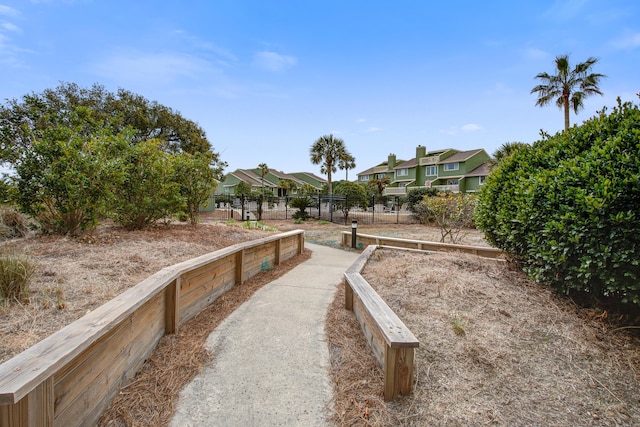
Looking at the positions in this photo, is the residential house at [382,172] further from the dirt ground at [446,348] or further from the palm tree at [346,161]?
the dirt ground at [446,348]

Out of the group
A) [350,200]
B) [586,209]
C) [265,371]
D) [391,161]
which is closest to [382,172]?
Answer: [391,161]

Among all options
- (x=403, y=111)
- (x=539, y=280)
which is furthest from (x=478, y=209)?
(x=403, y=111)

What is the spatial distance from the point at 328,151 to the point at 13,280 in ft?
105

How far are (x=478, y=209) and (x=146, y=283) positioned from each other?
479cm

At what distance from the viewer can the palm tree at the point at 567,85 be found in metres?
21.4

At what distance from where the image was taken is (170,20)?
7230 millimetres

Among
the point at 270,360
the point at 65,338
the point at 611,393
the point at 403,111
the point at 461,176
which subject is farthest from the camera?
the point at 461,176

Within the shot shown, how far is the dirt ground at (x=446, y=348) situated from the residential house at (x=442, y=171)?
32338 millimetres

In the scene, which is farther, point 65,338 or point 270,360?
point 270,360

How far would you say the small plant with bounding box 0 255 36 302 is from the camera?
8.06ft

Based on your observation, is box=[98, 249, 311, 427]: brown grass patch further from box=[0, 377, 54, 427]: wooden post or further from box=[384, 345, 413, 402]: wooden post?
box=[384, 345, 413, 402]: wooden post

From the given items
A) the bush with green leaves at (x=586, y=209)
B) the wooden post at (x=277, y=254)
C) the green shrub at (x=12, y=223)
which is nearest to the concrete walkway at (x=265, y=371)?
the wooden post at (x=277, y=254)

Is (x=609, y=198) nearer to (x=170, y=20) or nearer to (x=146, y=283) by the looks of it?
(x=146, y=283)

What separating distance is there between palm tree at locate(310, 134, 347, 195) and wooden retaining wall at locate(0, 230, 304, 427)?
30428 millimetres
